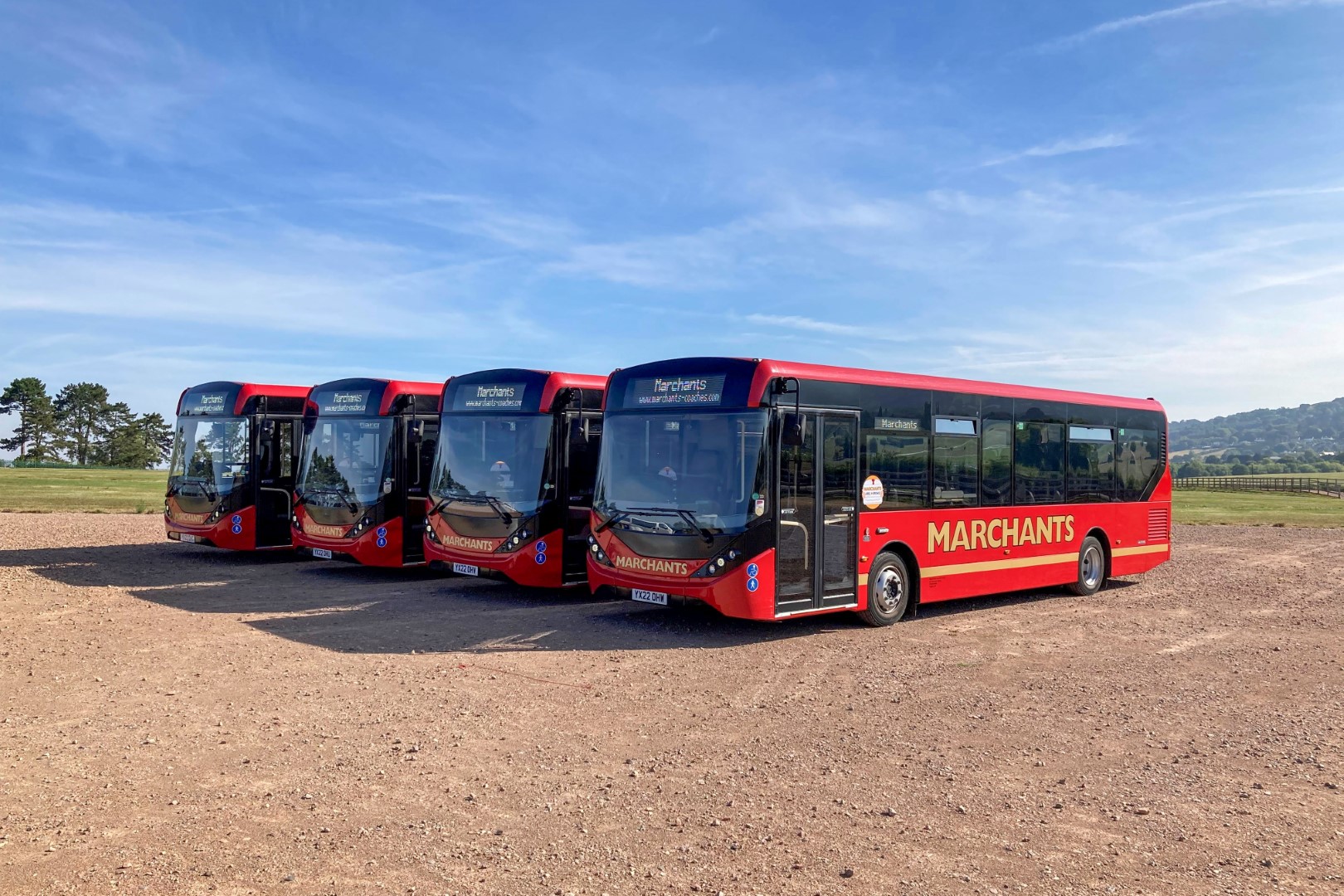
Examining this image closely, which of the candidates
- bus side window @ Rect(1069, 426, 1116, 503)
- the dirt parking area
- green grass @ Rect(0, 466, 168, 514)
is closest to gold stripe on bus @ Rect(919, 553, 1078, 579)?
the dirt parking area

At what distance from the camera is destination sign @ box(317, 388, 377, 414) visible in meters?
17.0

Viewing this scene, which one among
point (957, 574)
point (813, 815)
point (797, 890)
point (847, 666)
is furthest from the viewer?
point (957, 574)

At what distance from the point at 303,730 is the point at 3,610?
25.3 feet

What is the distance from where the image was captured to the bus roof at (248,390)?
1873 centimetres

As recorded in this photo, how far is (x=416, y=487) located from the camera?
16.7m

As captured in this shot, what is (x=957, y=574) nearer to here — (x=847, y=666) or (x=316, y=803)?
(x=847, y=666)

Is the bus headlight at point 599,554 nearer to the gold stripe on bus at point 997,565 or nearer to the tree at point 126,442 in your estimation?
the gold stripe on bus at point 997,565

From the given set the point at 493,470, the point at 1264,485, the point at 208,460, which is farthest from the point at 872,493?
the point at 1264,485

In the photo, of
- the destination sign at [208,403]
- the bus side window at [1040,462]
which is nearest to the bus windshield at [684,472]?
the bus side window at [1040,462]

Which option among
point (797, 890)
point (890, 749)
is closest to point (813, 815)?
point (797, 890)

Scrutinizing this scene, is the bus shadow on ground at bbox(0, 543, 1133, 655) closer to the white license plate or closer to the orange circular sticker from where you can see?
the white license plate

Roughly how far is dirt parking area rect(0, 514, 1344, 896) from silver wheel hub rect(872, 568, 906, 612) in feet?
1.69

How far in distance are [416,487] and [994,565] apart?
8.64 m

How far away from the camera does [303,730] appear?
758 cm
